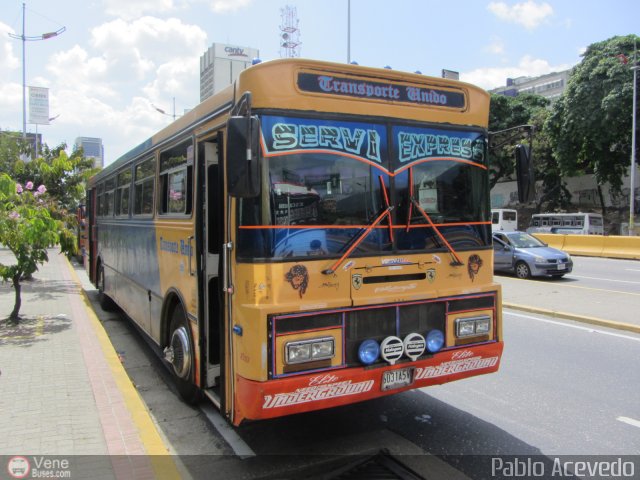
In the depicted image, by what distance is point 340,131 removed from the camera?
12.8ft

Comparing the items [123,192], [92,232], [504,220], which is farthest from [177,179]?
[504,220]

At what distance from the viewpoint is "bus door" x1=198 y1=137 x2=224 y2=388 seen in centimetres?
450

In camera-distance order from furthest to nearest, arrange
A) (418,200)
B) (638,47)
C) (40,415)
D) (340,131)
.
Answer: (638,47) < (40,415) < (418,200) < (340,131)

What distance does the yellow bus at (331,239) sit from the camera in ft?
11.8

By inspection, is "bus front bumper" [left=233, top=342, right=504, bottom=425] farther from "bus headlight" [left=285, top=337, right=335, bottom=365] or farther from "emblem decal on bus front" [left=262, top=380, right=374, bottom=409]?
"bus headlight" [left=285, top=337, right=335, bottom=365]

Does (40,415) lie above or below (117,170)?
below

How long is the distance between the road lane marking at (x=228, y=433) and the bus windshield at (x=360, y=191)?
178 centimetres

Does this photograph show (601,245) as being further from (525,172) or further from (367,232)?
(367,232)

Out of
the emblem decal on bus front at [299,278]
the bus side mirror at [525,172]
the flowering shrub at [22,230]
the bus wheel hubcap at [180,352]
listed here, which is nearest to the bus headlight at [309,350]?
the emblem decal on bus front at [299,278]

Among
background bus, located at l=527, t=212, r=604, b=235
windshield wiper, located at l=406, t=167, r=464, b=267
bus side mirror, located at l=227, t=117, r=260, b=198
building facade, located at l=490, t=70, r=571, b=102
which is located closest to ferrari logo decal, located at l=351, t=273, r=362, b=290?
windshield wiper, located at l=406, t=167, r=464, b=267

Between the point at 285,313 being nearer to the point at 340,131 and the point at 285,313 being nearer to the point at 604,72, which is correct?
the point at 340,131

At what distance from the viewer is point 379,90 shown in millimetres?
4129

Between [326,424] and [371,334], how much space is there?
1351 millimetres

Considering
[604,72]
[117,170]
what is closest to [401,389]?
[117,170]
